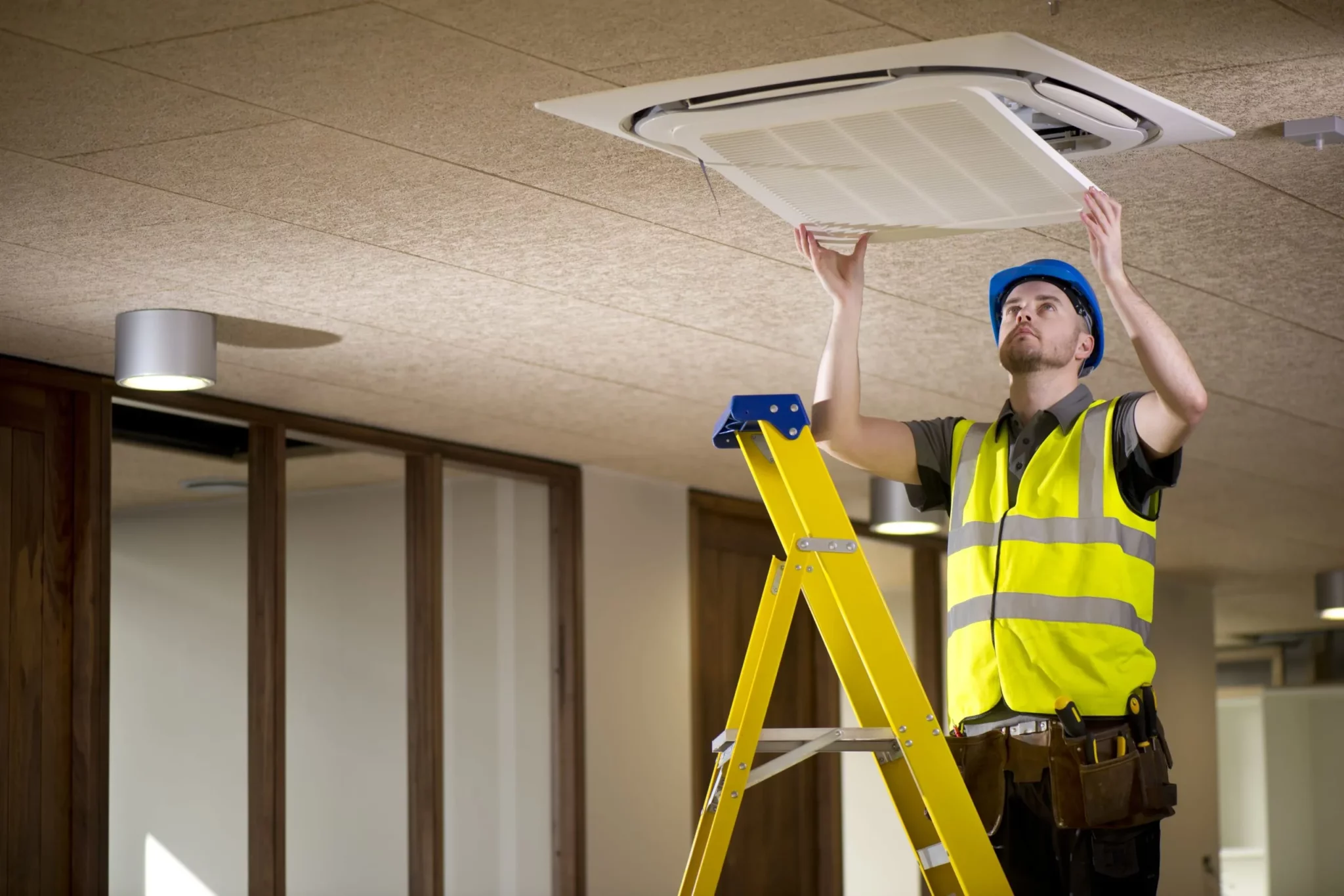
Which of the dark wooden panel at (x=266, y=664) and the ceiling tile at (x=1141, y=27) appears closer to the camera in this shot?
the ceiling tile at (x=1141, y=27)

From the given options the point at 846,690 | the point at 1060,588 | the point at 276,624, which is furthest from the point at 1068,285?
the point at 276,624

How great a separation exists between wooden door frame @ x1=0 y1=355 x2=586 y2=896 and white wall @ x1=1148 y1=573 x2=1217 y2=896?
14.6 ft

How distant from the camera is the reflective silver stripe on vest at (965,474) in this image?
8.53ft

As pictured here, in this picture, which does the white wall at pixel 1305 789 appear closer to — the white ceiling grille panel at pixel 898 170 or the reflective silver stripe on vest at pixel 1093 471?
the white ceiling grille panel at pixel 898 170

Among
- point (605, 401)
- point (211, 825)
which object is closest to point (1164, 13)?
point (605, 401)

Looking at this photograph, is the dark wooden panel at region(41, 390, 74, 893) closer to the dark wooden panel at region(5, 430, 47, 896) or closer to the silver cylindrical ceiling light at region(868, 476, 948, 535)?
the dark wooden panel at region(5, 430, 47, 896)

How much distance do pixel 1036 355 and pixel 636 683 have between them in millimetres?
4557

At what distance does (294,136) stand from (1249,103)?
165 centimetres

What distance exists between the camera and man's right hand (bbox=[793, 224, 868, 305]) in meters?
2.68

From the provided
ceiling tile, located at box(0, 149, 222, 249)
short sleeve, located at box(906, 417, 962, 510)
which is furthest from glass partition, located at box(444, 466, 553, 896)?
short sleeve, located at box(906, 417, 962, 510)

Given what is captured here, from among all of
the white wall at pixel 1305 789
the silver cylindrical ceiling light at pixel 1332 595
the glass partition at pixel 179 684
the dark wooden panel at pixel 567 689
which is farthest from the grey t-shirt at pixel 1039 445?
the white wall at pixel 1305 789

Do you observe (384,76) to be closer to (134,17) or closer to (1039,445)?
(134,17)

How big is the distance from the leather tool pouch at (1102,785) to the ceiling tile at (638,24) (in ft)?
3.60

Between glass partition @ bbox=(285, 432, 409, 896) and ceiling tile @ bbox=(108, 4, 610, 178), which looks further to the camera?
glass partition @ bbox=(285, 432, 409, 896)
